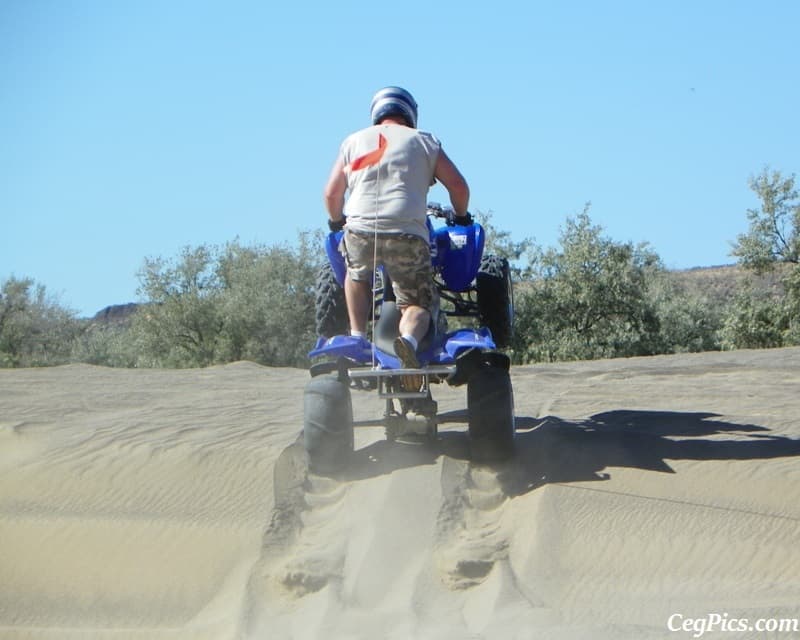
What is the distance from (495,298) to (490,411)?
3.96 ft

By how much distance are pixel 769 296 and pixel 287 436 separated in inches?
988

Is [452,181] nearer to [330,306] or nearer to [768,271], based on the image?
[330,306]

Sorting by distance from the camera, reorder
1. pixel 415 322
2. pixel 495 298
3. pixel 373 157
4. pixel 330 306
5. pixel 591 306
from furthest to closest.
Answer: pixel 591 306, pixel 330 306, pixel 495 298, pixel 373 157, pixel 415 322

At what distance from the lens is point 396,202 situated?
6441mm

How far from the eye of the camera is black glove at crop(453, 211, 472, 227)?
7.06 meters

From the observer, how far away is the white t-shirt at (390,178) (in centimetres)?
645

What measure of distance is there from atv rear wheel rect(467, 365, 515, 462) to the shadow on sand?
0.61ft

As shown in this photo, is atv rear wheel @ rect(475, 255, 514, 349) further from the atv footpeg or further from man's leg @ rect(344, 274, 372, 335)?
man's leg @ rect(344, 274, 372, 335)

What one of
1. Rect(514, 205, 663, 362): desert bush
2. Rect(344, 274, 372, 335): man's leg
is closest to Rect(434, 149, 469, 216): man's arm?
Rect(344, 274, 372, 335): man's leg

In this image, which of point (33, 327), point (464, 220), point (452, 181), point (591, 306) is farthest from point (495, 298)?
point (33, 327)

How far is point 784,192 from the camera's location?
29.4m

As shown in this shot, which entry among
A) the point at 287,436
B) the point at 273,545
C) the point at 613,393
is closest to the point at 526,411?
the point at 613,393

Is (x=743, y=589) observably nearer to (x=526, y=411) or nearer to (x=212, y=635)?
(x=212, y=635)

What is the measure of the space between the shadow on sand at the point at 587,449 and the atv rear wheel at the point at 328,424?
17cm
